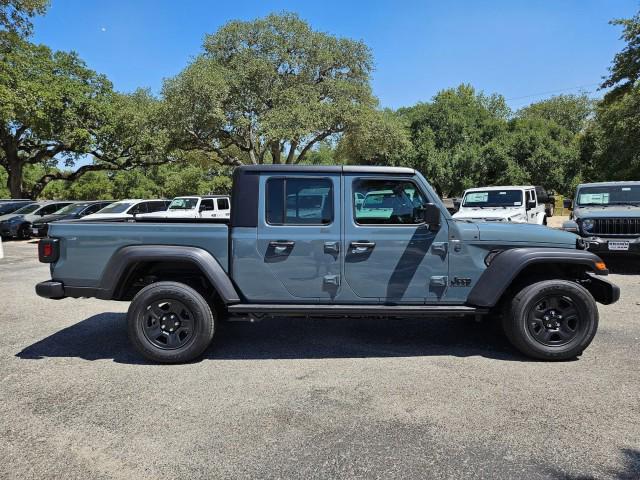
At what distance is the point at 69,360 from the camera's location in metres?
4.51

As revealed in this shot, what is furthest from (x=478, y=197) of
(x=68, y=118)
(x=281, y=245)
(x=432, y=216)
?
(x=68, y=118)

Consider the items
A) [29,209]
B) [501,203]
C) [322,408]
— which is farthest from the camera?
[29,209]

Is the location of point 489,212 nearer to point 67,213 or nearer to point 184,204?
point 184,204

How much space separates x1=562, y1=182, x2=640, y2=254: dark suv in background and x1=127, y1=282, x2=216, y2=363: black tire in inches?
283

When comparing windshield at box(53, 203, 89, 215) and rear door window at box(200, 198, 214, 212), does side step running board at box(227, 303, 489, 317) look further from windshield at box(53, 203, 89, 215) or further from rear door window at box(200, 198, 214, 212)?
windshield at box(53, 203, 89, 215)

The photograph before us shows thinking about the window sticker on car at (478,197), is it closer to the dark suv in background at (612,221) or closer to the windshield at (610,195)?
the windshield at (610,195)

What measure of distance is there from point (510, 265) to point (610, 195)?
25.0 feet

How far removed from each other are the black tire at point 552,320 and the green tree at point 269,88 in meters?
18.6

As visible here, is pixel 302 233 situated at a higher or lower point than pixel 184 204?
lower

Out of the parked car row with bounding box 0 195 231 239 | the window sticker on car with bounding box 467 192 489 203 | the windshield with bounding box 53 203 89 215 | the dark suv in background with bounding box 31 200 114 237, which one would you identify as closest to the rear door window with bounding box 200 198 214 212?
the parked car row with bounding box 0 195 231 239

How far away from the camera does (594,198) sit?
10250 mm

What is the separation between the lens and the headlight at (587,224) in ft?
29.3

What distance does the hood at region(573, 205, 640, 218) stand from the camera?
8.68 m

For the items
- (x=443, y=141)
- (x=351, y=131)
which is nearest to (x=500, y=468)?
(x=351, y=131)
